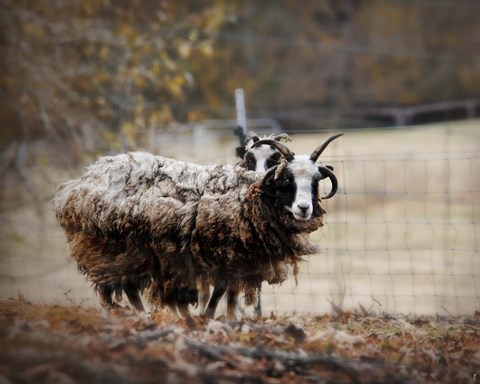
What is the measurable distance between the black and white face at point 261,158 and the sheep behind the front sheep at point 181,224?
0.72m

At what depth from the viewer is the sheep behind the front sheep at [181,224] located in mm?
6617

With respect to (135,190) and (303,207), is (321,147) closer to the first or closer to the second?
(303,207)

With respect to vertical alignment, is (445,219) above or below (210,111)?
below

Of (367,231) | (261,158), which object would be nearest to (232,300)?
(261,158)

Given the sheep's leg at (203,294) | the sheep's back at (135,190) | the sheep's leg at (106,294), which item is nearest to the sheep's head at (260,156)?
the sheep's back at (135,190)

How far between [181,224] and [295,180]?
38.3 inches

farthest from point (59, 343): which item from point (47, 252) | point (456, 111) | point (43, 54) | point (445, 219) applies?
point (456, 111)

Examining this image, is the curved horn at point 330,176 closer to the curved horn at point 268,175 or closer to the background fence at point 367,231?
the curved horn at point 268,175

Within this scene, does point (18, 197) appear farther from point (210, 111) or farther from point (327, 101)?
point (327, 101)

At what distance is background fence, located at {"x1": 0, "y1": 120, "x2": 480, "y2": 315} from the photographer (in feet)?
37.9

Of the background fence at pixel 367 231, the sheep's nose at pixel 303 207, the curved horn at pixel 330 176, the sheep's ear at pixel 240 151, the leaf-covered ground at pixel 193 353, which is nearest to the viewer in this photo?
the leaf-covered ground at pixel 193 353

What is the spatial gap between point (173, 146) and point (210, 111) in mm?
12336

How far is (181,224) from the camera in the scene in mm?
6629

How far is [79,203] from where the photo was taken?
681cm
